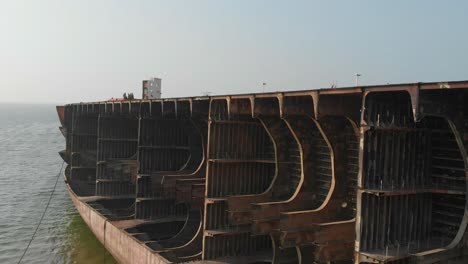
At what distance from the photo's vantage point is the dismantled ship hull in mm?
11742

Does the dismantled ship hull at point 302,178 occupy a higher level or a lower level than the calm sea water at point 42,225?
higher

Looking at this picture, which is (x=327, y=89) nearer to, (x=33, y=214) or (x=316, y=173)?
(x=316, y=173)

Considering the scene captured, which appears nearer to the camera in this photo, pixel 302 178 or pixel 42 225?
pixel 302 178

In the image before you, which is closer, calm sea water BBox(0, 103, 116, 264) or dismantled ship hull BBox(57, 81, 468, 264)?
dismantled ship hull BBox(57, 81, 468, 264)

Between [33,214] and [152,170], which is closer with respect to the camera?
[152,170]

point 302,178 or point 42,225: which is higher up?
point 302,178

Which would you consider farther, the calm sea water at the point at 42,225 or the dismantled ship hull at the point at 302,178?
the calm sea water at the point at 42,225

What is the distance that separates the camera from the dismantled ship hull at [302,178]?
1174 centimetres

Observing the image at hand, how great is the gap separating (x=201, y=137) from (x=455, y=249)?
685 inches

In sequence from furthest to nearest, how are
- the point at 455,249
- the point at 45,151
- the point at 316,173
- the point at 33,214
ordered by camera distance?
the point at 45,151 → the point at 33,214 → the point at 316,173 → the point at 455,249

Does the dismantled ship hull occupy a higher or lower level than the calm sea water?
higher

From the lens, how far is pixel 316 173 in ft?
56.9

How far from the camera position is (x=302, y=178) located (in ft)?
55.7

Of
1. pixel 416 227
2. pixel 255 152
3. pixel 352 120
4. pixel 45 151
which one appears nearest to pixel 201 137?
pixel 255 152
